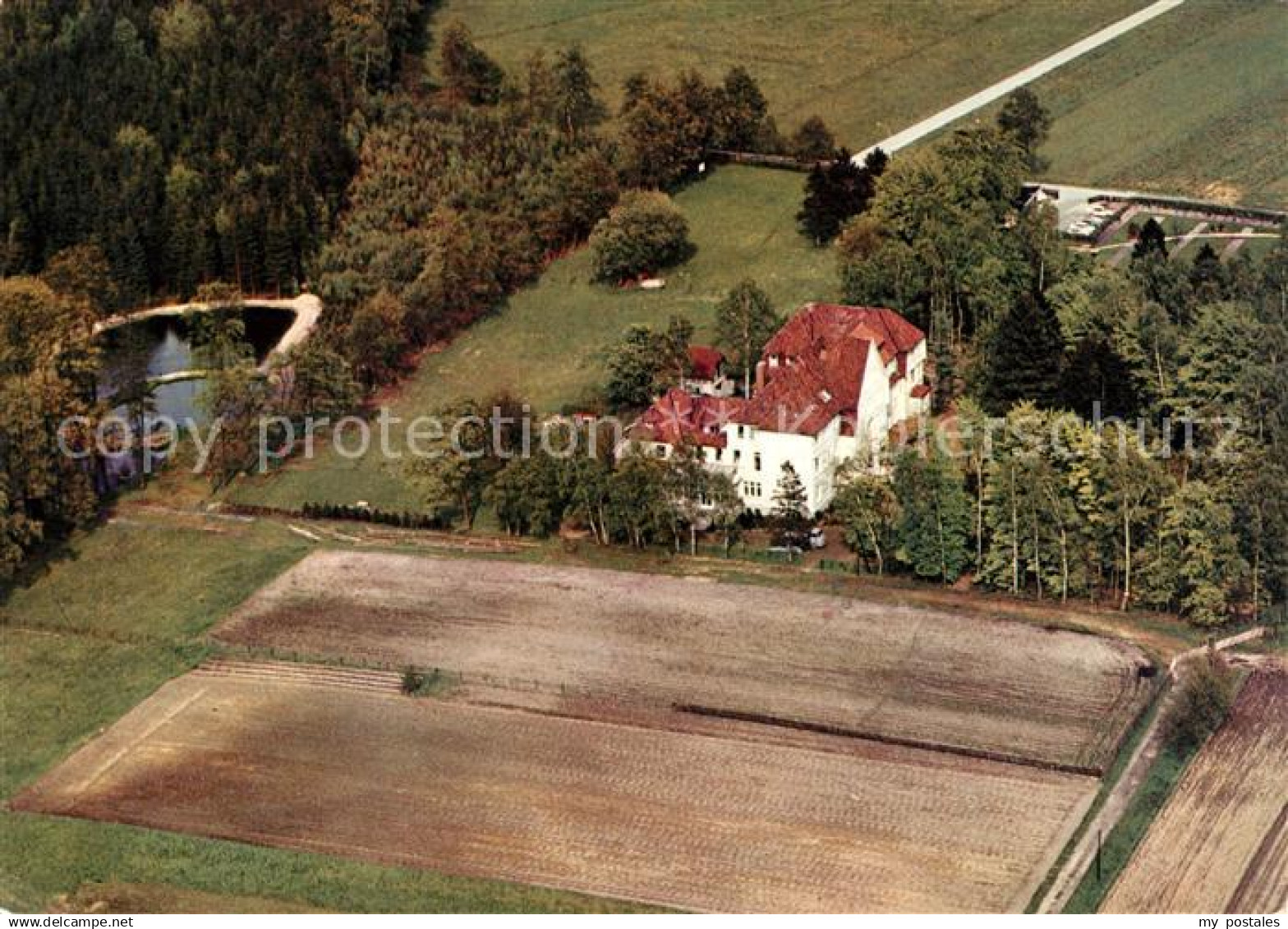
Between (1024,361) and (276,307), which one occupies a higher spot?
(276,307)

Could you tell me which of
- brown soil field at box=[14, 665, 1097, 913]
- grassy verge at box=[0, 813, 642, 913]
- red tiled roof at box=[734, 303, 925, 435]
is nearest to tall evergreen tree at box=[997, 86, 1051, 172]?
red tiled roof at box=[734, 303, 925, 435]

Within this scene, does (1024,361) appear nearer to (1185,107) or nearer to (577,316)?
(577,316)

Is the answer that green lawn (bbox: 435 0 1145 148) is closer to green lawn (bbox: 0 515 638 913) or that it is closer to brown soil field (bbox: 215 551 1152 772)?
brown soil field (bbox: 215 551 1152 772)

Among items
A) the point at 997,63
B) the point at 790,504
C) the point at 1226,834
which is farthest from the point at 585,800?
the point at 997,63

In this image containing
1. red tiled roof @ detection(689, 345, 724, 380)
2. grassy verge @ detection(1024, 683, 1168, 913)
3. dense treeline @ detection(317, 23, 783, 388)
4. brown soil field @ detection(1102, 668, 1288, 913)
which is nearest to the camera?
brown soil field @ detection(1102, 668, 1288, 913)

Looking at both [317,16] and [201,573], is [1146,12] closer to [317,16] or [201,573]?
Answer: [317,16]

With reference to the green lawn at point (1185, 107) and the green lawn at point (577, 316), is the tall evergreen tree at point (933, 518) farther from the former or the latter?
the green lawn at point (1185, 107)
